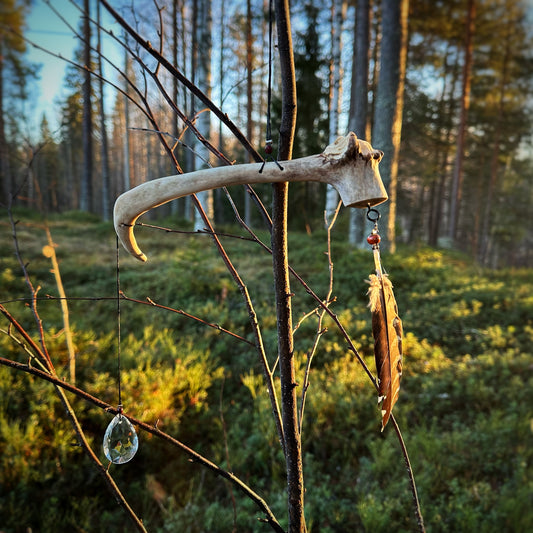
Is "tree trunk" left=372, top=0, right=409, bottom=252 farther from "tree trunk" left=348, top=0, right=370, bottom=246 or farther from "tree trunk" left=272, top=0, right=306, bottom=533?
"tree trunk" left=272, top=0, right=306, bottom=533

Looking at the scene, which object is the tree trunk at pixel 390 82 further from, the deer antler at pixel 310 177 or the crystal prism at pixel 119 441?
the crystal prism at pixel 119 441

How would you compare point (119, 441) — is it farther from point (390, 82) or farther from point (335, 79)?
point (335, 79)

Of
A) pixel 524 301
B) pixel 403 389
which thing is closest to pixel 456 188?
pixel 524 301

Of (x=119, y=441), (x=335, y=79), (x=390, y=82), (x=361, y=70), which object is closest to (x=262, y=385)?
(x=119, y=441)

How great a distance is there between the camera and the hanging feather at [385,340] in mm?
541

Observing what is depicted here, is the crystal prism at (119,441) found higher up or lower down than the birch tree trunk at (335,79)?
lower down

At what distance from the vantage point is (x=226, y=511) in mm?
1985

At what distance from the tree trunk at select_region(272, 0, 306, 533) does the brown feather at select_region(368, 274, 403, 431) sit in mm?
140

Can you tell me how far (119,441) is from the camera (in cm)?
64

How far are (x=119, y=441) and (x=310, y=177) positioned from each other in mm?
583

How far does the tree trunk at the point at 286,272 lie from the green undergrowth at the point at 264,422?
0.40ft

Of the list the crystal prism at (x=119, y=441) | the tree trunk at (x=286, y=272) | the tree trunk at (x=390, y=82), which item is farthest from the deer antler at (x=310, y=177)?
the tree trunk at (x=390, y=82)

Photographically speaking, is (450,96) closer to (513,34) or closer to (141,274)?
(513,34)

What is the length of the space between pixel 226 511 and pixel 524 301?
4970 millimetres
